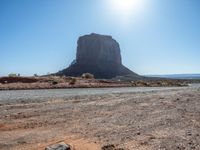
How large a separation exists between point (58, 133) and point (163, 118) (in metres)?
7.30

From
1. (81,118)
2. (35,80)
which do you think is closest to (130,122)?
(81,118)

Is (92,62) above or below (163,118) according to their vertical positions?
above

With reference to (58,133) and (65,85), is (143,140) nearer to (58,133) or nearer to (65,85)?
(58,133)

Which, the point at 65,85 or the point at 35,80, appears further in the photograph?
the point at 35,80

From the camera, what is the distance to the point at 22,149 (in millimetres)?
11711

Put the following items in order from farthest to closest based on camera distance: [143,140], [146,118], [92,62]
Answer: [92,62]
[146,118]
[143,140]

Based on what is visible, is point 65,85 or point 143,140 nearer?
point 143,140

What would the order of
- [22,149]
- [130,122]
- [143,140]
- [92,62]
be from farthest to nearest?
[92,62]
[130,122]
[143,140]
[22,149]

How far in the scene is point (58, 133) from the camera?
14477 mm

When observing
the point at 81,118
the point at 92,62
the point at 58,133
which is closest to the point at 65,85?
the point at 81,118

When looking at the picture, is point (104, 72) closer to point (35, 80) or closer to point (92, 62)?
point (92, 62)

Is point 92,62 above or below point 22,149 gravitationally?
above

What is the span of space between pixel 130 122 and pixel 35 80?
196 ft

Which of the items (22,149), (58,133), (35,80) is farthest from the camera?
(35,80)
